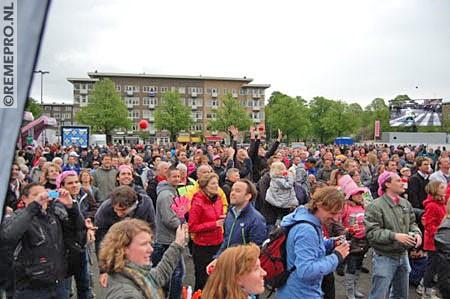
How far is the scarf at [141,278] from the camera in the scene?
2.38 meters

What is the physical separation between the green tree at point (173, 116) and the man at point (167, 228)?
5667 centimetres

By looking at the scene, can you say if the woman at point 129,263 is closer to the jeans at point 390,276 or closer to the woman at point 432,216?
the jeans at point 390,276

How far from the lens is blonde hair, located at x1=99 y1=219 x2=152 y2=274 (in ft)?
7.88

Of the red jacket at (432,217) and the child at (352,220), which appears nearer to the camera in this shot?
the child at (352,220)

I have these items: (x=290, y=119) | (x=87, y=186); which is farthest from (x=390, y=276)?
(x=290, y=119)

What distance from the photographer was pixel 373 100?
92875 mm

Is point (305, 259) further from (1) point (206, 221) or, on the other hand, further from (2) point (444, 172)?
(2) point (444, 172)

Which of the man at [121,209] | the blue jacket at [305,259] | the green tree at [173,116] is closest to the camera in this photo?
the blue jacket at [305,259]

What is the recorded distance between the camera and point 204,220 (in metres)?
4.90

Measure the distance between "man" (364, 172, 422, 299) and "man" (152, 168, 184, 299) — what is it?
2.33 meters

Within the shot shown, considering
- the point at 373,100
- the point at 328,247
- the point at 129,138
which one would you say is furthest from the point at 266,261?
the point at 373,100

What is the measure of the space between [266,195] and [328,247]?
290 centimetres

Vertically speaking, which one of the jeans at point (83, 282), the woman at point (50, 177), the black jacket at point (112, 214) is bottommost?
the jeans at point (83, 282)

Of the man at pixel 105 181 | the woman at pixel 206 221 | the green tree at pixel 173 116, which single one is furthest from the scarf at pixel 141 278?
the green tree at pixel 173 116
